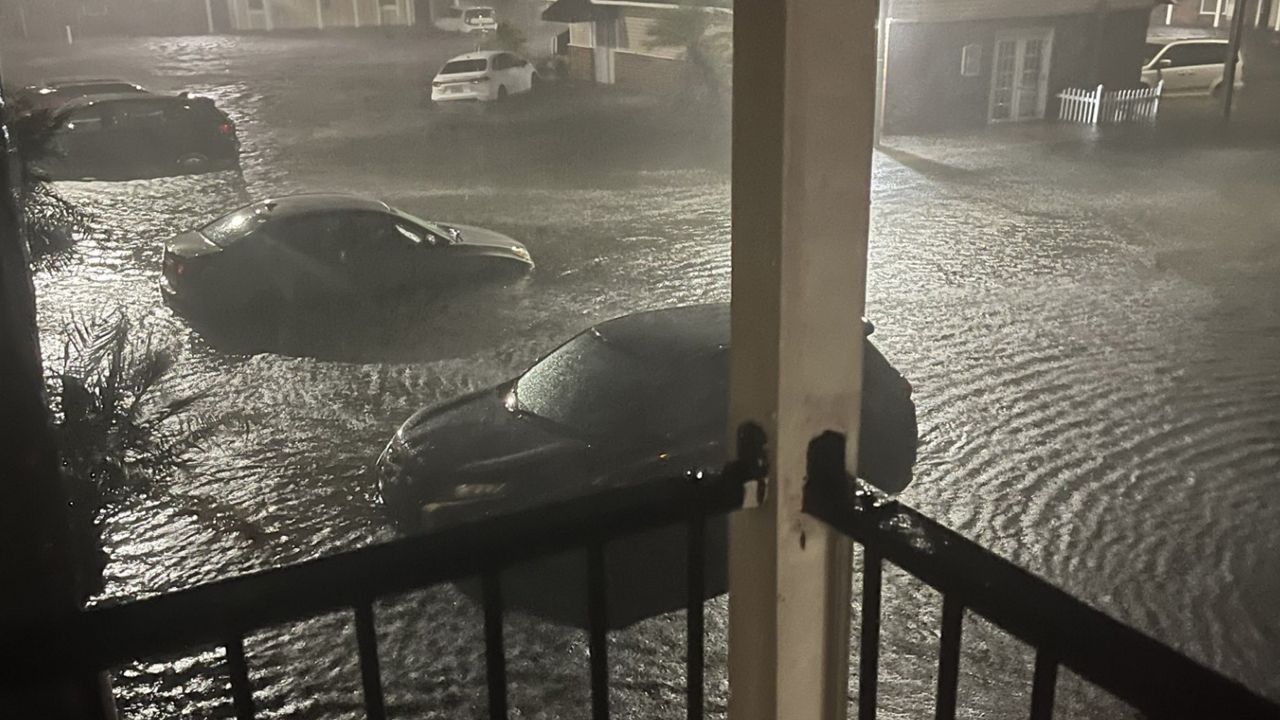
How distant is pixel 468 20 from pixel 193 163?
0.42 meters

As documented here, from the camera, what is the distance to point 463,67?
1375 mm

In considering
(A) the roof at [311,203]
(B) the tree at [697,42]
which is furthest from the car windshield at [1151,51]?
(A) the roof at [311,203]

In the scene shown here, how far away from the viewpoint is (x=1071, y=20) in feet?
7.79

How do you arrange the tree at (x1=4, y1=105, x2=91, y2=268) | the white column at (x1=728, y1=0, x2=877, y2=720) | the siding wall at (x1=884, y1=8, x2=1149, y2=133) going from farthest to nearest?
1. the siding wall at (x1=884, y1=8, x2=1149, y2=133)
2. the tree at (x1=4, y1=105, x2=91, y2=268)
3. the white column at (x1=728, y1=0, x2=877, y2=720)

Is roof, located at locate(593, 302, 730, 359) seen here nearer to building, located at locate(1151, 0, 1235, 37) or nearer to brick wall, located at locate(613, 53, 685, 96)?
brick wall, located at locate(613, 53, 685, 96)

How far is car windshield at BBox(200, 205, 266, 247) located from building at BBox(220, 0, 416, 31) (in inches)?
9.8

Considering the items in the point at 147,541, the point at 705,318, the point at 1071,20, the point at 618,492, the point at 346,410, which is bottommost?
the point at 147,541

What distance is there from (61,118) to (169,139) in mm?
127

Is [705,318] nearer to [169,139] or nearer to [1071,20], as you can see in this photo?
[169,139]

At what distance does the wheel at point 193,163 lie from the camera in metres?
1.24

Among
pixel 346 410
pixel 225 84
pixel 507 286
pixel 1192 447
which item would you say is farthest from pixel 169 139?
pixel 1192 447

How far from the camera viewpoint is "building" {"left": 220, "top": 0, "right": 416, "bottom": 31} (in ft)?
4.13

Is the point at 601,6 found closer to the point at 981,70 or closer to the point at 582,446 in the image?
the point at 582,446

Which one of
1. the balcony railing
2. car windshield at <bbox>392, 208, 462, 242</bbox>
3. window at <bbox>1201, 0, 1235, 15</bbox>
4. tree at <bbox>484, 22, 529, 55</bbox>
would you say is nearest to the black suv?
car windshield at <bbox>392, 208, 462, 242</bbox>
